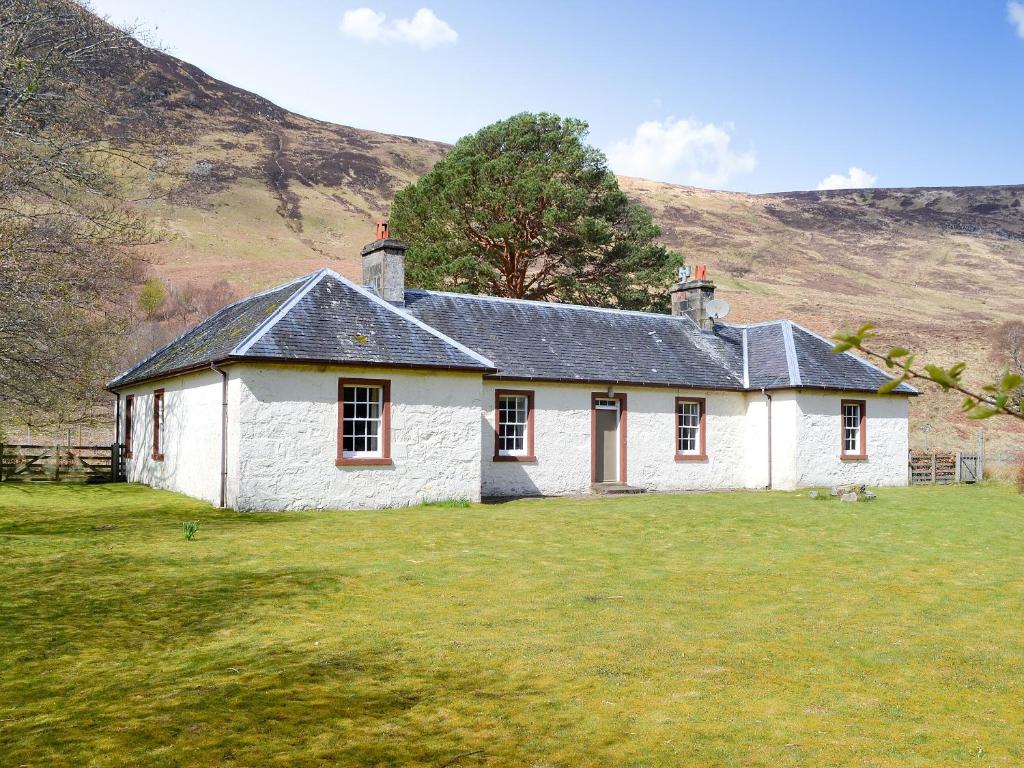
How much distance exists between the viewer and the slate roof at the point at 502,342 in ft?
59.9

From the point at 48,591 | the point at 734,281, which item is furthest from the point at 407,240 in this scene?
the point at 734,281

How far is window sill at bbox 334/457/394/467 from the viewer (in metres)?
17.7

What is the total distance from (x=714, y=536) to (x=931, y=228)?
476ft

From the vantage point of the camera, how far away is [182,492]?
19781 mm

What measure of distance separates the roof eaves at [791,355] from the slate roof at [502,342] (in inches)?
2.0

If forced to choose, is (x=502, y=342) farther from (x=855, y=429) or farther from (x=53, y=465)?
(x=53, y=465)

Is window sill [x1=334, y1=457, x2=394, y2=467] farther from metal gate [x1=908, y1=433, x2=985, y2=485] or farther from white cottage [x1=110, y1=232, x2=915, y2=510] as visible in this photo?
metal gate [x1=908, y1=433, x2=985, y2=485]

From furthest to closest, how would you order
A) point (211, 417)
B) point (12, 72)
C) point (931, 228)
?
point (931, 228)
point (211, 417)
point (12, 72)

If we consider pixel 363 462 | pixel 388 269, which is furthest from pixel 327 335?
pixel 388 269

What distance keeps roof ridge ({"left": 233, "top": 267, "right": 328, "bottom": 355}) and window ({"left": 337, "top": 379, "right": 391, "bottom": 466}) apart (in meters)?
1.92

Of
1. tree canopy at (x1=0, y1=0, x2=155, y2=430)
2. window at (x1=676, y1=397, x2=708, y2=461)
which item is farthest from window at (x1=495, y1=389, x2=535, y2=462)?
tree canopy at (x1=0, y1=0, x2=155, y2=430)

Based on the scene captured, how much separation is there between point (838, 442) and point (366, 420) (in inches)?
575

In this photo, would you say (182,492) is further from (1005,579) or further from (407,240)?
(407,240)

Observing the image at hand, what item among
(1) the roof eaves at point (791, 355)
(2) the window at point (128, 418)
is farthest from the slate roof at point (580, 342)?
(2) the window at point (128, 418)
